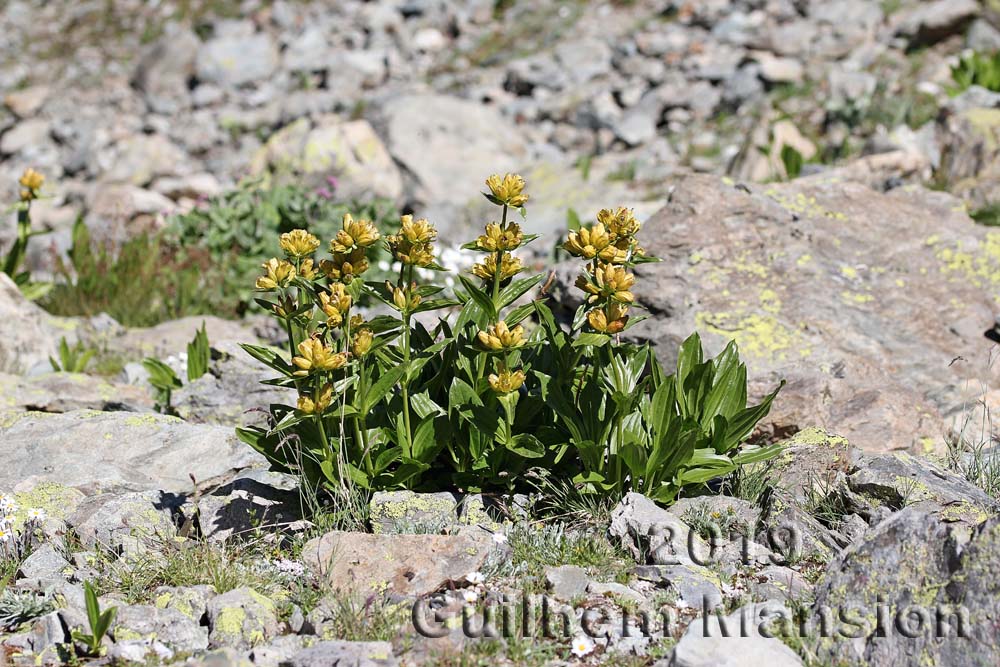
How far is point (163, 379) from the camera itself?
6.70 m

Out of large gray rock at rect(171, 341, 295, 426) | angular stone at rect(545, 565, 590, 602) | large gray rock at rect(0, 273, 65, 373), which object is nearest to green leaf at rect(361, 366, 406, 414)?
angular stone at rect(545, 565, 590, 602)

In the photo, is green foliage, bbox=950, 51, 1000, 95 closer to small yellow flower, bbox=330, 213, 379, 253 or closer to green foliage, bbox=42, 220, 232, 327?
green foliage, bbox=42, 220, 232, 327

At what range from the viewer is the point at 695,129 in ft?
42.0

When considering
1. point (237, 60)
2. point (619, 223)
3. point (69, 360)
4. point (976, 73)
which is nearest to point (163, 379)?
point (69, 360)

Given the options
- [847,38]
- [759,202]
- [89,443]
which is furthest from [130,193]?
[847,38]

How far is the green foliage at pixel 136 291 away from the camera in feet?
29.9

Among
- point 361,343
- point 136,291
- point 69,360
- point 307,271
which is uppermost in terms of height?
point 307,271

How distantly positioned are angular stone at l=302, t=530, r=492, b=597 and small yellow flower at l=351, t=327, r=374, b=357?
0.77m

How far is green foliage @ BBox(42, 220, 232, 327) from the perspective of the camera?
9.10 meters

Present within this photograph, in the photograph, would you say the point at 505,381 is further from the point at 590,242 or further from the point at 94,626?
the point at 94,626

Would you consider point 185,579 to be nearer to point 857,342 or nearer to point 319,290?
point 319,290

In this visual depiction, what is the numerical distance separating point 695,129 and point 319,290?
921 centimetres

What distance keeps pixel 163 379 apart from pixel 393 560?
11.1 ft

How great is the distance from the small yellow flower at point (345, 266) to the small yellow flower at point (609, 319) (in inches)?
41.2
